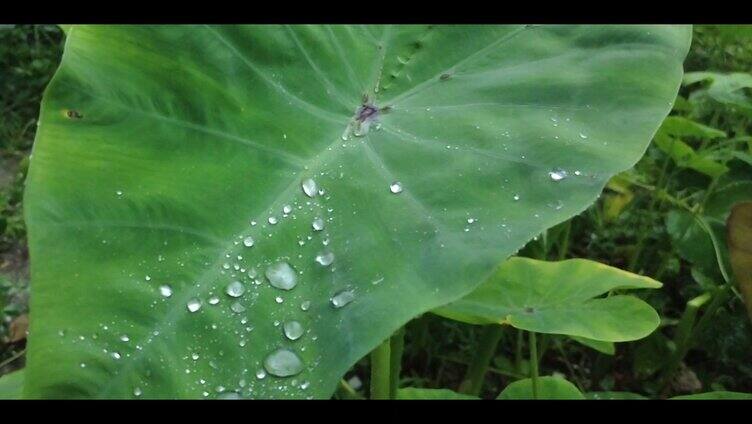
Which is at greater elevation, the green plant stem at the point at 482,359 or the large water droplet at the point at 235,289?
the green plant stem at the point at 482,359

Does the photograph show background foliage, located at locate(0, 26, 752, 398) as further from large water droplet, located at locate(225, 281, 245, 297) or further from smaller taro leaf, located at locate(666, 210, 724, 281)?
large water droplet, located at locate(225, 281, 245, 297)

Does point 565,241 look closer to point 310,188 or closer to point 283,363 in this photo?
point 310,188

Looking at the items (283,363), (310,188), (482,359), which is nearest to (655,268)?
(482,359)

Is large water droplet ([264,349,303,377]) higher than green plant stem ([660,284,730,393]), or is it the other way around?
green plant stem ([660,284,730,393])

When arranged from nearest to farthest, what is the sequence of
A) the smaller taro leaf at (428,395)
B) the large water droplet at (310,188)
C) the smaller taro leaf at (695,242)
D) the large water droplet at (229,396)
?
the large water droplet at (229,396) → the large water droplet at (310,188) → the smaller taro leaf at (428,395) → the smaller taro leaf at (695,242)

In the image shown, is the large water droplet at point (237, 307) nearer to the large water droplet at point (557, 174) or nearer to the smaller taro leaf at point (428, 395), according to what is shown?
the large water droplet at point (557, 174)

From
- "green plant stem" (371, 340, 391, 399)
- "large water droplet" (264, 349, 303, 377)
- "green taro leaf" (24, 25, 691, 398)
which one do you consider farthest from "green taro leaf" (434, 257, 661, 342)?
"large water droplet" (264, 349, 303, 377)

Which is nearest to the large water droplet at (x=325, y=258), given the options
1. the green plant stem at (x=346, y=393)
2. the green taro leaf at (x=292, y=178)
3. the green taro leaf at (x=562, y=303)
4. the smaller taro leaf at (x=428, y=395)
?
the green taro leaf at (x=292, y=178)
